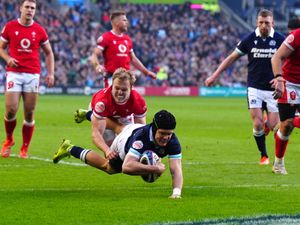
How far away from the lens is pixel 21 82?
1481cm

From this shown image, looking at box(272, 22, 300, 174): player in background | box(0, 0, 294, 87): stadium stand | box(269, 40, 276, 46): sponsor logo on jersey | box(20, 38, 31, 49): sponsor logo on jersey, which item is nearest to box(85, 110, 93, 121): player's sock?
box(20, 38, 31, 49): sponsor logo on jersey

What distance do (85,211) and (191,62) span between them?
164ft

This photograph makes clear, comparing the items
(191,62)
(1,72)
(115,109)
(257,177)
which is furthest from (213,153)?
(191,62)

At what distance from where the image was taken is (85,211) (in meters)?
8.90

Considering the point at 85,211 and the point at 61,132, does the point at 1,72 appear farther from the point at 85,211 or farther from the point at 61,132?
the point at 85,211

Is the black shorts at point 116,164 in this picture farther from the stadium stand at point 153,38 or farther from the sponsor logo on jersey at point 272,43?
the stadium stand at point 153,38

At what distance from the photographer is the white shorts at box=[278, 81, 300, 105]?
12477 millimetres

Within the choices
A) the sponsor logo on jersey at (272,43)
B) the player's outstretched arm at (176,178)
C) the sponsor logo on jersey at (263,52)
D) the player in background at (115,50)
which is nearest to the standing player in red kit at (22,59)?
the player in background at (115,50)

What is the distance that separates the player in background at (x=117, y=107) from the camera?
10755mm

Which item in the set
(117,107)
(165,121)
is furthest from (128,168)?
(117,107)

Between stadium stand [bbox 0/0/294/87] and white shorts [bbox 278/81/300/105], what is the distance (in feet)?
131

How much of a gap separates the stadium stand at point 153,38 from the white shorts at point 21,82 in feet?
122

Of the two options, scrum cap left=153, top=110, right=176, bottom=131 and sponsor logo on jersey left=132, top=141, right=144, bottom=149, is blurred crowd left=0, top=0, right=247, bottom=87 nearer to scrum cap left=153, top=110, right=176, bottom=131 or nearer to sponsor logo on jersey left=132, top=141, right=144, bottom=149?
sponsor logo on jersey left=132, top=141, right=144, bottom=149

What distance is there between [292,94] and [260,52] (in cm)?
222
